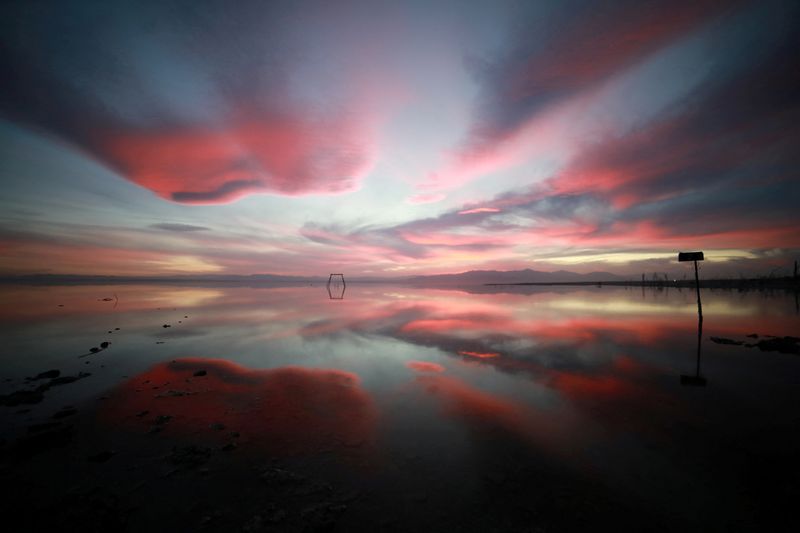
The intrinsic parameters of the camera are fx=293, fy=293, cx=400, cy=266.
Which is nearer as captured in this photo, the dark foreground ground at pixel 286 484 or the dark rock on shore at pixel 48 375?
the dark foreground ground at pixel 286 484

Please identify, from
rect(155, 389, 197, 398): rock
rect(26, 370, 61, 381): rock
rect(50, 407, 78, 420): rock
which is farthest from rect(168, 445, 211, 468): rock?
rect(26, 370, 61, 381): rock

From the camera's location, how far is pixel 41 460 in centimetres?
722

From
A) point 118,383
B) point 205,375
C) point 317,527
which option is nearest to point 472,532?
point 317,527

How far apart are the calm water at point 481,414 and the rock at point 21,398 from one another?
0.36 meters

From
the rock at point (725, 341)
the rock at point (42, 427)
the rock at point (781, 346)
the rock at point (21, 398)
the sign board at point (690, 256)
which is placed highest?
the sign board at point (690, 256)

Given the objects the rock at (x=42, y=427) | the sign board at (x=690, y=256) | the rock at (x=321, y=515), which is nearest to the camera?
the rock at (x=321, y=515)

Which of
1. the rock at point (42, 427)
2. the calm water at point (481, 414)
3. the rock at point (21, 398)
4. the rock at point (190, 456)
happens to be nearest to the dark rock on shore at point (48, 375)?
the calm water at point (481, 414)

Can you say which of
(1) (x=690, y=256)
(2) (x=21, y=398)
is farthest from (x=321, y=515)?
(1) (x=690, y=256)

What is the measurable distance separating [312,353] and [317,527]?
42.5 ft

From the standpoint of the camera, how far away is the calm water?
598 cm

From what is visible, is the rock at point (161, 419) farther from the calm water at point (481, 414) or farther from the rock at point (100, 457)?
the rock at point (100, 457)

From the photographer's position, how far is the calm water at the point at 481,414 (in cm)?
598

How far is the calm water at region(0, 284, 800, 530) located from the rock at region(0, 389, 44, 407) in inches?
14.3

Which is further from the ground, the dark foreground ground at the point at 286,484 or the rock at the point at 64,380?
the dark foreground ground at the point at 286,484
